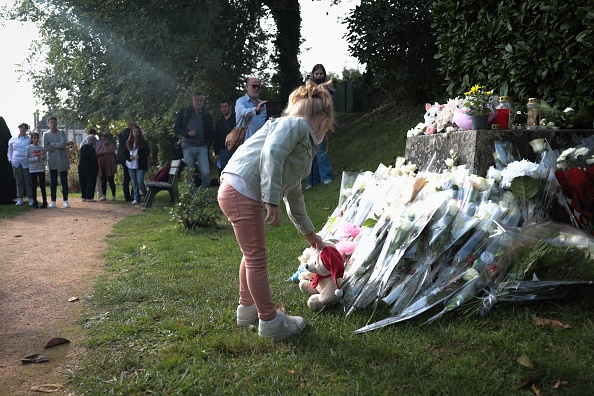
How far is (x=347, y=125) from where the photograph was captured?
54.9 ft

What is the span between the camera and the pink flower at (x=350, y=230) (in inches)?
176

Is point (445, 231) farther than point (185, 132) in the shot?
No

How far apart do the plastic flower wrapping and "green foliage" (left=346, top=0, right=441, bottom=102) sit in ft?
25.3

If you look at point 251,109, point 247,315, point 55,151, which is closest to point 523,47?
point 247,315

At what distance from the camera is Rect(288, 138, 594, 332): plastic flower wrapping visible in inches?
133

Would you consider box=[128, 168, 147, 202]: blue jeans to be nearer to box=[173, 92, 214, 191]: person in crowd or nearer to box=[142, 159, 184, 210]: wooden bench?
box=[142, 159, 184, 210]: wooden bench

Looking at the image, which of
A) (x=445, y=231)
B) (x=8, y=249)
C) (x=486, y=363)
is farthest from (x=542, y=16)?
(x=8, y=249)

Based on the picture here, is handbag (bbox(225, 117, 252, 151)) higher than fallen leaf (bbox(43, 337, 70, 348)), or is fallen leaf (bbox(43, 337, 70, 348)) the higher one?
handbag (bbox(225, 117, 252, 151))

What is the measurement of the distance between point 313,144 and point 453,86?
11.7ft

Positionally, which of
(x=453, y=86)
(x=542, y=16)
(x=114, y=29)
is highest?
(x=114, y=29)

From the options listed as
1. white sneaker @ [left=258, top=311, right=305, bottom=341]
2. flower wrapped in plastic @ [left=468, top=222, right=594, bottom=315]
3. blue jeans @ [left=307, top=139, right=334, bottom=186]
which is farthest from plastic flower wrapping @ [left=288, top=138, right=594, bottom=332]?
blue jeans @ [left=307, top=139, right=334, bottom=186]

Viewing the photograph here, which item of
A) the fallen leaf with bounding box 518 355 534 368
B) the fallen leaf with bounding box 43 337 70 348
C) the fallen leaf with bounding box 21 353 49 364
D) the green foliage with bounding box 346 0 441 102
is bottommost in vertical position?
the fallen leaf with bounding box 21 353 49 364

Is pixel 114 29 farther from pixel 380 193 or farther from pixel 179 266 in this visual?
pixel 380 193

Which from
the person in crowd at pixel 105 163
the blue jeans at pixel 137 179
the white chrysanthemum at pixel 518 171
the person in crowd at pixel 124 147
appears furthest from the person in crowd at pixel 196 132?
the white chrysanthemum at pixel 518 171
